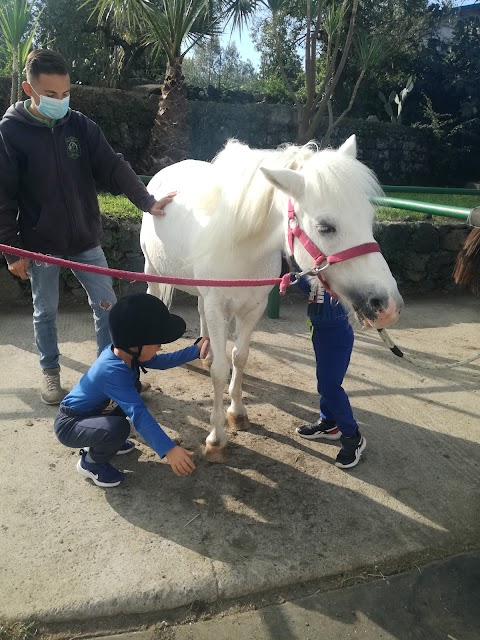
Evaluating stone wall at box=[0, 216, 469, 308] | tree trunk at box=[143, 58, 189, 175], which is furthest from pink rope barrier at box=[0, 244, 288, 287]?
tree trunk at box=[143, 58, 189, 175]

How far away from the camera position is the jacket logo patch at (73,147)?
2.61 meters

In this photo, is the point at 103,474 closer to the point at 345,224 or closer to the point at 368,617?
the point at 368,617

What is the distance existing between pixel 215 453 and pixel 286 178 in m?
1.41

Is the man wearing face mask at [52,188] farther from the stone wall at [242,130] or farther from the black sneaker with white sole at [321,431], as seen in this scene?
the stone wall at [242,130]

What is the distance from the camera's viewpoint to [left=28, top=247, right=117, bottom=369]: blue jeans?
279 centimetres

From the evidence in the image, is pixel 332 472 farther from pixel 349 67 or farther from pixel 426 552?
pixel 349 67

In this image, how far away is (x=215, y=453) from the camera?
2475 millimetres

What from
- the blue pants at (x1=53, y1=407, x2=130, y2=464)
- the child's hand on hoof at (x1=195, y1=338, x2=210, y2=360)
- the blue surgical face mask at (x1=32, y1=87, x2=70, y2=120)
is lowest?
the blue pants at (x1=53, y1=407, x2=130, y2=464)

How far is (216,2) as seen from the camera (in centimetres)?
873

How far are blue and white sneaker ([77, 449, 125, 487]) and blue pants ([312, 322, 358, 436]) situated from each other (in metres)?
1.07

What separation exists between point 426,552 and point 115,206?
448 cm

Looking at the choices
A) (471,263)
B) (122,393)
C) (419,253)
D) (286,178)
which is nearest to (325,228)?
(286,178)

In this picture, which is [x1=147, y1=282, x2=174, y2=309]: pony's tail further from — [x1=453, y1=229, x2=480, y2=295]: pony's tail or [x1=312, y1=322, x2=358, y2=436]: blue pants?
[x1=453, y1=229, x2=480, y2=295]: pony's tail

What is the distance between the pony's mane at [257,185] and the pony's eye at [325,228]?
0.09m
